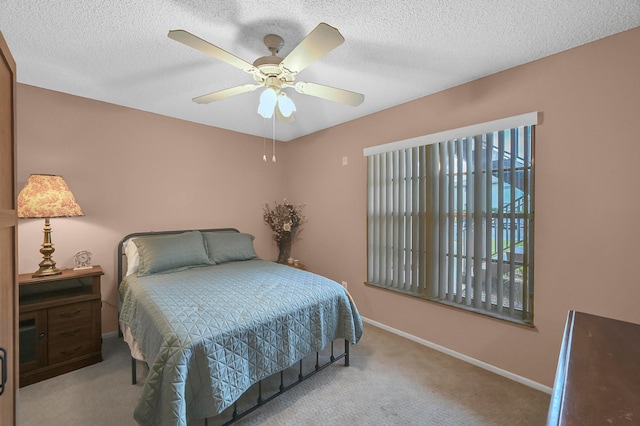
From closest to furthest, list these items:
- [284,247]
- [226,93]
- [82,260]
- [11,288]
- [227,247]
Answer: [11,288] → [226,93] → [82,260] → [227,247] → [284,247]

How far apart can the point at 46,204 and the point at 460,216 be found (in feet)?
11.5

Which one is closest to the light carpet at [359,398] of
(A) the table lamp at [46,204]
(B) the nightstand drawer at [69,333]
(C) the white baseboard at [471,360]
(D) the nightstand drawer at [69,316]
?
(C) the white baseboard at [471,360]

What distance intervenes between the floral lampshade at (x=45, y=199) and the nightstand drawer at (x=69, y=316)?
770 millimetres

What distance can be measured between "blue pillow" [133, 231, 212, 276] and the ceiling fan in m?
1.56

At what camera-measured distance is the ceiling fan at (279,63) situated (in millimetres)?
1308

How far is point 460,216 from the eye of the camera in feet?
7.95

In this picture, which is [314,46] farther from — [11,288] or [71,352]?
[71,352]

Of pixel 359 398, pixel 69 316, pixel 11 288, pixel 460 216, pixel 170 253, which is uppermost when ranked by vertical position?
pixel 460 216

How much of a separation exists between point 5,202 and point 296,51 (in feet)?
4.51

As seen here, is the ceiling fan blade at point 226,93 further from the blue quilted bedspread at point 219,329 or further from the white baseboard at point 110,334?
the white baseboard at point 110,334

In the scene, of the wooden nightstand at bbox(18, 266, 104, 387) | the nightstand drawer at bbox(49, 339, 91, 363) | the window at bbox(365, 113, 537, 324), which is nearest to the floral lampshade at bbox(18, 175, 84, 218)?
the wooden nightstand at bbox(18, 266, 104, 387)

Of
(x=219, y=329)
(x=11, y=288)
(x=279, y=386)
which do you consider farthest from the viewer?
(x=279, y=386)

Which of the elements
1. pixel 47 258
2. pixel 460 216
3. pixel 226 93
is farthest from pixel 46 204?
pixel 460 216

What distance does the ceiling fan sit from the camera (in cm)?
131
